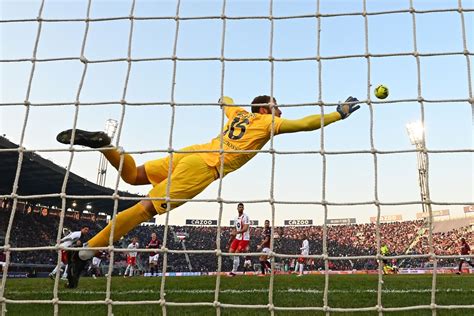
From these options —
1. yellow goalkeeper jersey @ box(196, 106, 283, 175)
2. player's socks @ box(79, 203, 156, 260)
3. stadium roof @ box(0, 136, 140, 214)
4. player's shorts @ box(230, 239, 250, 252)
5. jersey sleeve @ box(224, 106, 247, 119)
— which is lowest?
player's socks @ box(79, 203, 156, 260)

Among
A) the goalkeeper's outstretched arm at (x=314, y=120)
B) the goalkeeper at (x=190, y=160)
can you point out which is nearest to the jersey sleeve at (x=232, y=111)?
the goalkeeper at (x=190, y=160)

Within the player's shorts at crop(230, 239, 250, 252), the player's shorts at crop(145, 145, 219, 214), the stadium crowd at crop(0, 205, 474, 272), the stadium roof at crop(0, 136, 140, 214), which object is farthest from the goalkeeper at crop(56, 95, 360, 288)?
the stadium crowd at crop(0, 205, 474, 272)

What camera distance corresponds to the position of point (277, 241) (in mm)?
40562

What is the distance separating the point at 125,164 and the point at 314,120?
73.4 inches

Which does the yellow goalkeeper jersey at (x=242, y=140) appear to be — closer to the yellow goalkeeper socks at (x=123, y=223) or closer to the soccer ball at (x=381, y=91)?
the yellow goalkeeper socks at (x=123, y=223)

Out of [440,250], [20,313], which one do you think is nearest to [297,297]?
[20,313]

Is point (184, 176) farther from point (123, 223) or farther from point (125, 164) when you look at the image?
point (123, 223)

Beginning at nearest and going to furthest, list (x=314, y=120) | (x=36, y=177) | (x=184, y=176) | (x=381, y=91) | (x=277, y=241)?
(x=314, y=120)
(x=184, y=176)
(x=381, y=91)
(x=36, y=177)
(x=277, y=241)

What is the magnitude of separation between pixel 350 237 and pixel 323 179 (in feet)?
156

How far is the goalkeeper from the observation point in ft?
14.8

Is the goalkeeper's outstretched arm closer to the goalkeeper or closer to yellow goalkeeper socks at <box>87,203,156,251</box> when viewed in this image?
the goalkeeper

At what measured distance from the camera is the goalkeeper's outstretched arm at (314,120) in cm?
457

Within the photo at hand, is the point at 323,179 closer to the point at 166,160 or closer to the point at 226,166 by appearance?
the point at 226,166

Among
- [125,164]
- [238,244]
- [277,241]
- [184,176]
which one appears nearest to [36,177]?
[277,241]
